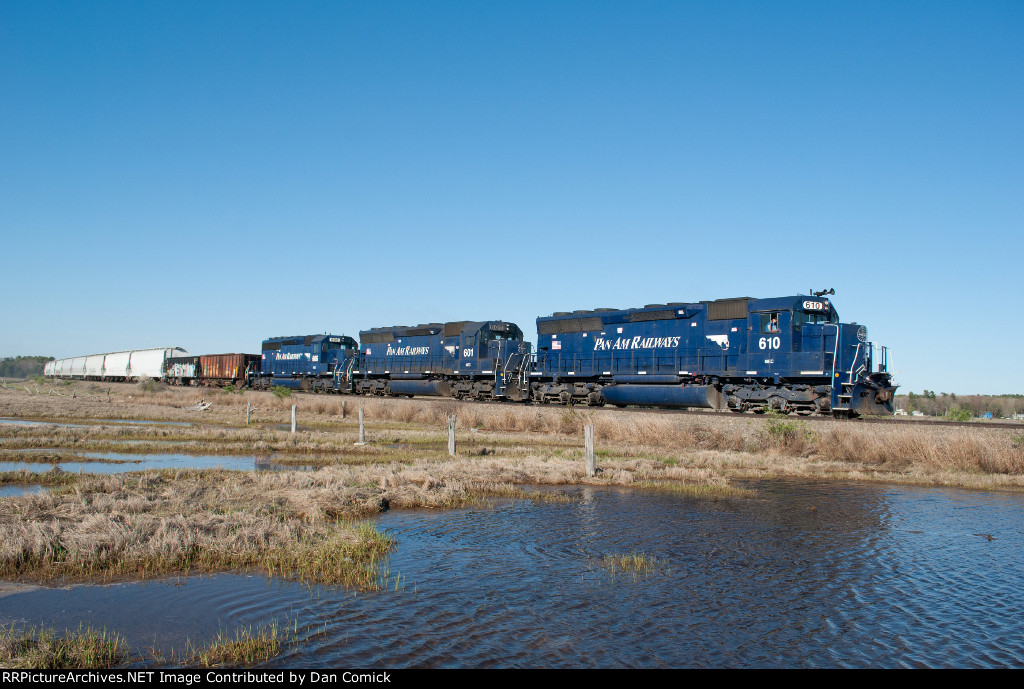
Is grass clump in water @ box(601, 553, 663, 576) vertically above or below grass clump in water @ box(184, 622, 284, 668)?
above

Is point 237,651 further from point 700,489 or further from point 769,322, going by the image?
point 769,322

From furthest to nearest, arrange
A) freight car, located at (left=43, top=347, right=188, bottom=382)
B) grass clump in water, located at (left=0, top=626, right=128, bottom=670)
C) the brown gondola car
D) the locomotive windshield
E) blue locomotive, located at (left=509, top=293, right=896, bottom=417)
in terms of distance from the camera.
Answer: freight car, located at (left=43, top=347, right=188, bottom=382), the brown gondola car, the locomotive windshield, blue locomotive, located at (left=509, top=293, right=896, bottom=417), grass clump in water, located at (left=0, top=626, right=128, bottom=670)

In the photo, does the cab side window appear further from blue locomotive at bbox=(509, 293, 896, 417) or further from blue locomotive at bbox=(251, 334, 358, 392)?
blue locomotive at bbox=(251, 334, 358, 392)

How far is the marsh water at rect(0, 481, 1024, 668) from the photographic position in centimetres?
706

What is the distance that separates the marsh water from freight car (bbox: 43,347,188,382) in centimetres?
7847

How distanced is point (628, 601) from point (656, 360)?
25.6 meters

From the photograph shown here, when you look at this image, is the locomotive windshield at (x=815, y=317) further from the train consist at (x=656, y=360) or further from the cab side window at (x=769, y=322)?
the cab side window at (x=769, y=322)

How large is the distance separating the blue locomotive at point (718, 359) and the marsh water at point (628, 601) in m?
14.0

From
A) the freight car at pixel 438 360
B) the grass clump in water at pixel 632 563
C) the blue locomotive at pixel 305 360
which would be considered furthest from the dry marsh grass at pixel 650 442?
the blue locomotive at pixel 305 360

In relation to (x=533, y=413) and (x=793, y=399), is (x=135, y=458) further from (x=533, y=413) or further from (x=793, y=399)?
(x=793, y=399)

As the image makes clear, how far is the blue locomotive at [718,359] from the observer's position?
26.7m

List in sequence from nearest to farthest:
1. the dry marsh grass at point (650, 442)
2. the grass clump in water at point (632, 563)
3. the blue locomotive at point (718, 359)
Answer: the grass clump in water at point (632, 563)
the dry marsh grass at point (650, 442)
the blue locomotive at point (718, 359)

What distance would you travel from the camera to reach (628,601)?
8.62 metres

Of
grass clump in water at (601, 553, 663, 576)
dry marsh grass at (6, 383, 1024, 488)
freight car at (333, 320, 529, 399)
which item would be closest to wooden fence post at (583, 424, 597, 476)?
dry marsh grass at (6, 383, 1024, 488)
